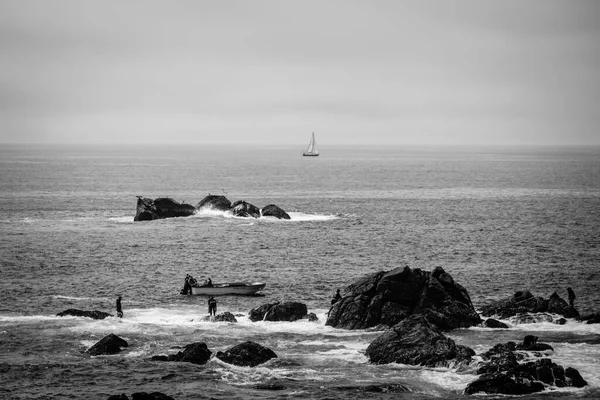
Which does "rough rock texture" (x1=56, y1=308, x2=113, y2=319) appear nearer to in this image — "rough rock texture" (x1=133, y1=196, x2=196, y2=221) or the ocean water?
the ocean water

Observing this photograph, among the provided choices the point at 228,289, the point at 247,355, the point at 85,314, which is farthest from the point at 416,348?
the point at 85,314

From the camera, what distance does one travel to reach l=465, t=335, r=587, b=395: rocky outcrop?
4453cm

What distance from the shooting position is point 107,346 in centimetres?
5288

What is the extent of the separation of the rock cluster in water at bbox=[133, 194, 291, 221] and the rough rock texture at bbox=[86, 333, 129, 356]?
73732 millimetres

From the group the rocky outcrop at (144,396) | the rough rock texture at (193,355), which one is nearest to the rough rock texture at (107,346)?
the rough rock texture at (193,355)

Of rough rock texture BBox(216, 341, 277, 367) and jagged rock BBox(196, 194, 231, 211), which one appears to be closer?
rough rock texture BBox(216, 341, 277, 367)

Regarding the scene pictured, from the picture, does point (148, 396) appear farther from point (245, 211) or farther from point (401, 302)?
point (245, 211)

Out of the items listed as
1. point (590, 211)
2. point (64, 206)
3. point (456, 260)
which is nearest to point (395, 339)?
point (456, 260)

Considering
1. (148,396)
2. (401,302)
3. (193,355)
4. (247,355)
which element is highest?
(401,302)

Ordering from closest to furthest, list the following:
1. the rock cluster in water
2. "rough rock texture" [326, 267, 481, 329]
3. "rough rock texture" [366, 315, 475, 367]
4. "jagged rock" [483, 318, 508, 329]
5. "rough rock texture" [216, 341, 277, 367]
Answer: "rough rock texture" [366, 315, 475, 367] < "rough rock texture" [216, 341, 277, 367] < "jagged rock" [483, 318, 508, 329] < "rough rock texture" [326, 267, 481, 329] < the rock cluster in water

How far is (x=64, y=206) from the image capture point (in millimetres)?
150500

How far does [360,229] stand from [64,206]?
62.8 m

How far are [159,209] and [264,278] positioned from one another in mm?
51256

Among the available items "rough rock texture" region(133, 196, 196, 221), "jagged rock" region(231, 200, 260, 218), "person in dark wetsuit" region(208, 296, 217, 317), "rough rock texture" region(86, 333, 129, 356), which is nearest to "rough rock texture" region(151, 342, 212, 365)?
"rough rock texture" region(86, 333, 129, 356)
